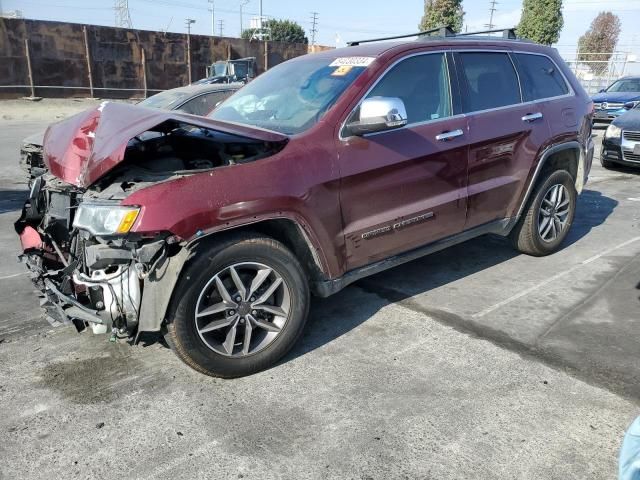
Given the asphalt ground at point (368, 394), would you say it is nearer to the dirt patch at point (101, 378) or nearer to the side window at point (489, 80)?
the dirt patch at point (101, 378)

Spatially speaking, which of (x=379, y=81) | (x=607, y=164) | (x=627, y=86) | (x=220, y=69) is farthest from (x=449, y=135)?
(x=220, y=69)

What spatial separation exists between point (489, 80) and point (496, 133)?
478mm

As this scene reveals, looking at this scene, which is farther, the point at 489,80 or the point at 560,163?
the point at 560,163

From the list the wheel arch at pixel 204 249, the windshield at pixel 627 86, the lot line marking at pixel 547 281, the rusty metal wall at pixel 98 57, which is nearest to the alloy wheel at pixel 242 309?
the wheel arch at pixel 204 249

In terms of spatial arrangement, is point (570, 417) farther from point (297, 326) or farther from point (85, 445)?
point (85, 445)

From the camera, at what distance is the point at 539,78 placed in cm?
487

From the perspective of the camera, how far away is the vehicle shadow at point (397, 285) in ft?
12.5

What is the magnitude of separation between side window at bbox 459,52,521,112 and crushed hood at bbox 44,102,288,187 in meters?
1.80

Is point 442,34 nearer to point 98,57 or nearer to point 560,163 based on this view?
point 560,163

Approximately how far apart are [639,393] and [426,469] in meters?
1.40

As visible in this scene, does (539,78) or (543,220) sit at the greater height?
(539,78)

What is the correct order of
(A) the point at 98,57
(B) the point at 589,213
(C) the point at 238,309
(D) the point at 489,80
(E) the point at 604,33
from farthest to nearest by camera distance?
1. (E) the point at 604,33
2. (A) the point at 98,57
3. (B) the point at 589,213
4. (D) the point at 489,80
5. (C) the point at 238,309

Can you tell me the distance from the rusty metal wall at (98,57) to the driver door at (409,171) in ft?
75.6

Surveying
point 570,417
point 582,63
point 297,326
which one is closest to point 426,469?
point 570,417
